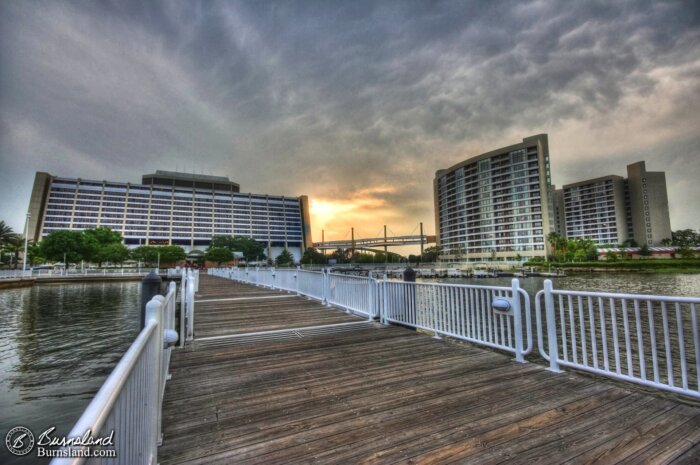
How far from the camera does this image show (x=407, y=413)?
281 cm

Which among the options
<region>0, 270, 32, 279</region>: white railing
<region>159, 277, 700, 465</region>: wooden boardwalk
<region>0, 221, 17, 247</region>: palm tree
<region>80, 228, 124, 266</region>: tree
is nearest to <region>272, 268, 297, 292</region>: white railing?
<region>159, 277, 700, 465</region>: wooden boardwalk

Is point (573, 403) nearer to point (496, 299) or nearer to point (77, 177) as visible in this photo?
point (496, 299)

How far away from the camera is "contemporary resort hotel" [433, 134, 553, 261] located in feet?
287

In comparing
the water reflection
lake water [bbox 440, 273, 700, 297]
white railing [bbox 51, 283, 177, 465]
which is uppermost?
white railing [bbox 51, 283, 177, 465]

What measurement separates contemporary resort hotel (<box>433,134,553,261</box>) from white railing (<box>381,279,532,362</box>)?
94281mm

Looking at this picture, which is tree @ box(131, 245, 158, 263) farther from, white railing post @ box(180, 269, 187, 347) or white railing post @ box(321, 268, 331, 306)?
white railing post @ box(180, 269, 187, 347)

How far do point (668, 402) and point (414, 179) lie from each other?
2505 inches

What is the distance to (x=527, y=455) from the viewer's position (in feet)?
7.10

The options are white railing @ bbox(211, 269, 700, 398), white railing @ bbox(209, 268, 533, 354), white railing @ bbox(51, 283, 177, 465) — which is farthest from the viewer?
white railing @ bbox(209, 268, 533, 354)

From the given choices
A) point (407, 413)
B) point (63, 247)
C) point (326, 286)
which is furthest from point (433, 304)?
point (63, 247)

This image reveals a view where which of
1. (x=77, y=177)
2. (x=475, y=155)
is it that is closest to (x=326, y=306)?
(x=475, y=155)

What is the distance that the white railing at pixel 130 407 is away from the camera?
78 cm

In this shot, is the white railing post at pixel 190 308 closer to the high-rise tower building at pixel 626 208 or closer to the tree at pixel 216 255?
the tree at pixel 216 255

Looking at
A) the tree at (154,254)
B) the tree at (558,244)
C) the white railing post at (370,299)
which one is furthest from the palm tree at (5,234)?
the tree at (558,244)
